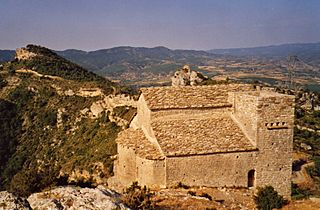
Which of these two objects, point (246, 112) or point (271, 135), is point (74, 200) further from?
point (271, 135)

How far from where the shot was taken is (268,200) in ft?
52.8

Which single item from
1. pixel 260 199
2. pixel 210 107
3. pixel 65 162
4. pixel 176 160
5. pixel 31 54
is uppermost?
pixel 31 54

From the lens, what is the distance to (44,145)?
144 feet

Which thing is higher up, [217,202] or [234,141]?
[234,141]

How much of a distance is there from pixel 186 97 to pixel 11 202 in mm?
11012

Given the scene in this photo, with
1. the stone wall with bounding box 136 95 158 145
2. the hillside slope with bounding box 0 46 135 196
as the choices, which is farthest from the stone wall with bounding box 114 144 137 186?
the hillside slope with bounding box 0 46 135 196

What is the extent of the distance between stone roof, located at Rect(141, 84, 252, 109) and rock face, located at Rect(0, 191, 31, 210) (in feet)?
29.7

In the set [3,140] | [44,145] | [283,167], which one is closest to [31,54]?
[3,140]

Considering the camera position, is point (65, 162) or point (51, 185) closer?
point (51, 185)

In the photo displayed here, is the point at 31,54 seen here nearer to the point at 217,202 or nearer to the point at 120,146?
the point at 120,146

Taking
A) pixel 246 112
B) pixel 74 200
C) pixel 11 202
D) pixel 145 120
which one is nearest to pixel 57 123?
pixel 145 120

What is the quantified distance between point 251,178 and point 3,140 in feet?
125

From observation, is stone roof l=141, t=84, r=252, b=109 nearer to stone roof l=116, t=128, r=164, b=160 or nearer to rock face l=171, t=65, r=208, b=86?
stone roof l=116, t=128, r=164, b=160

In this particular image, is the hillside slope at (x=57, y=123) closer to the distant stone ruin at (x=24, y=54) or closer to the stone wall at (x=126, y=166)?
the distant stone ruin at (x=24, y=54)
